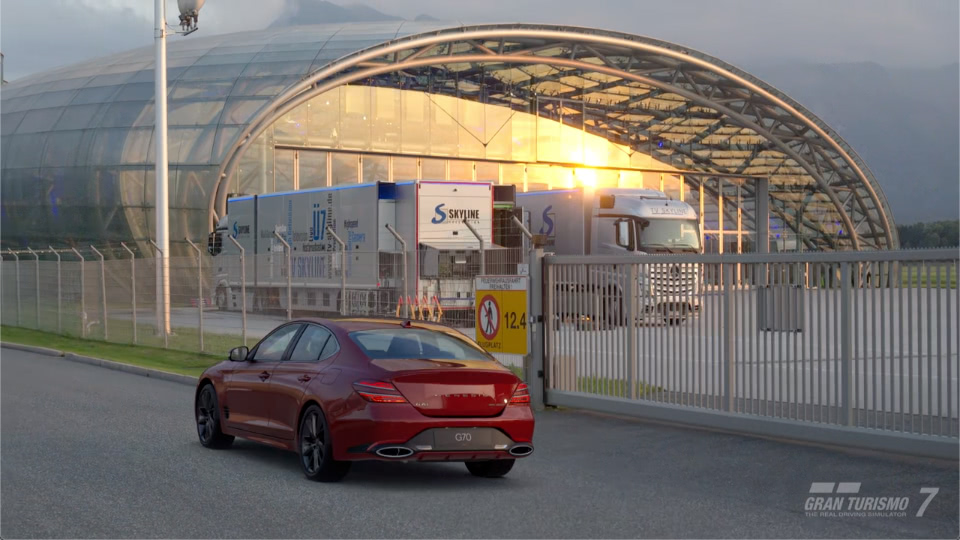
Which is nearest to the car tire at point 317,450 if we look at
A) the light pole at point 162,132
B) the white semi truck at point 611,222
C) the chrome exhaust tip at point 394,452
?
the chrome exhaust tip at point 394,452

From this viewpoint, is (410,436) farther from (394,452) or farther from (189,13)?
(189,13)

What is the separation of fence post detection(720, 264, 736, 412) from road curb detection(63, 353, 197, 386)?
9714 mm

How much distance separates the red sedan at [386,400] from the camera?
8984 millimetres

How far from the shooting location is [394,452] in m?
8.96

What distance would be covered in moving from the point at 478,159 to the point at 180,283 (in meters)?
25.0

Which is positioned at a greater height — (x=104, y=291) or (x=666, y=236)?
(x=666, y=236)

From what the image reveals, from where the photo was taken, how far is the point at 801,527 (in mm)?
7664

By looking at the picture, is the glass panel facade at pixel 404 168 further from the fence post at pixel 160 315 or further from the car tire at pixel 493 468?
the car tire at pixel 493 468

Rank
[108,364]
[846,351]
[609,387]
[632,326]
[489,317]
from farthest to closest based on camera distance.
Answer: [108,364], [489,317], [609,387], [632,326], [846,351]

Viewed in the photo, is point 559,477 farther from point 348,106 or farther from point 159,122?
point 348,106

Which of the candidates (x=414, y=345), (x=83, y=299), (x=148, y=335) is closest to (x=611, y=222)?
(x=148, y=335)

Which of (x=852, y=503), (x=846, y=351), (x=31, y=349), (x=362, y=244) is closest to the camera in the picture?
(x=852, y=503)

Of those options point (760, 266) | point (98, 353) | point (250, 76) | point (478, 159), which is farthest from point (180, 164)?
point (760, 266)

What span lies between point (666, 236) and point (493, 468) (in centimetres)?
2390
